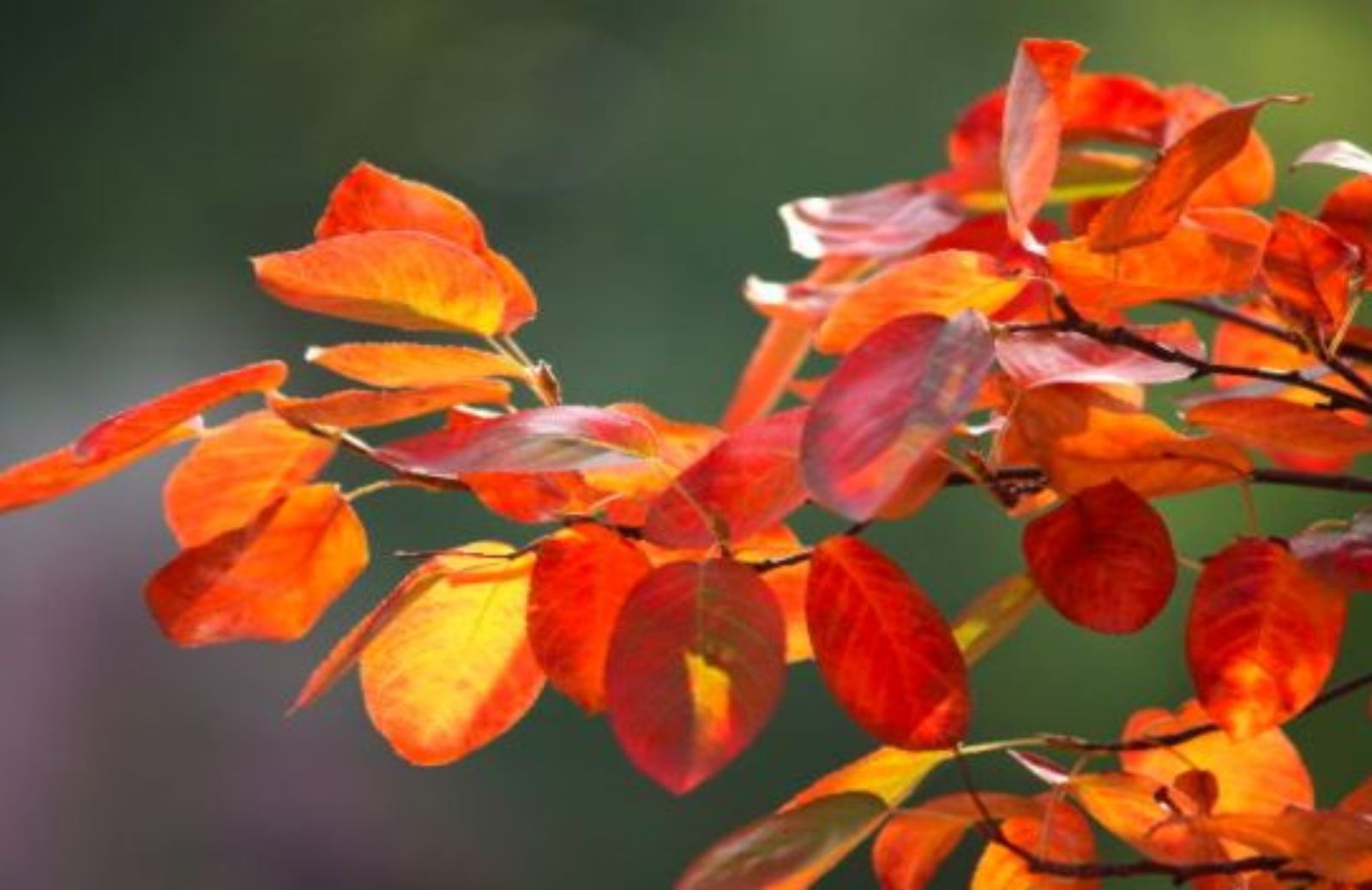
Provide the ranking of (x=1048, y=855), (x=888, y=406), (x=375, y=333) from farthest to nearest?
(x=375, y=333)
(x=1048, y=855)
(x=888, y=406)

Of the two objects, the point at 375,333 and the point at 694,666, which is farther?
the point at 375,333

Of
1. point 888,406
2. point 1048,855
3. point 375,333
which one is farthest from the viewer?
point 375,333

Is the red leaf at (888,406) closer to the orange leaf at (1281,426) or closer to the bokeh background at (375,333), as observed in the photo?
the orange leaf at (1281,426)

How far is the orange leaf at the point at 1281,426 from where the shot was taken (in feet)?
1.22

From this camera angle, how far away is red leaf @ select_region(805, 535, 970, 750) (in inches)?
13.6

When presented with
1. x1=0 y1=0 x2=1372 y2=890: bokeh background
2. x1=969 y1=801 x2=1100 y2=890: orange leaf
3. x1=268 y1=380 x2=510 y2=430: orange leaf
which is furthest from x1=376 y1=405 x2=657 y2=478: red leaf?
x1=0 y1=0 x2=1372 y2=890: bokeh background

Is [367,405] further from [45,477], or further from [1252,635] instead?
[1252,635]

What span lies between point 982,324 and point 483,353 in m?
0.09

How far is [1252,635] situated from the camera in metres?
0.37

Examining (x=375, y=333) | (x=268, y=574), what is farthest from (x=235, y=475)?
(x=375, y=333)

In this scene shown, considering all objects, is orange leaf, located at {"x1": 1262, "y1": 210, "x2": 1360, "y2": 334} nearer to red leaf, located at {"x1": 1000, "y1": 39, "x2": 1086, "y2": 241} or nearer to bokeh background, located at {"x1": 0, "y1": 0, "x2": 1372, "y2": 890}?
red leaf, located at {"x1": 1000, "y1": 39, "x2": 1086, "y2": 241}

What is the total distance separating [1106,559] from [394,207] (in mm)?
147

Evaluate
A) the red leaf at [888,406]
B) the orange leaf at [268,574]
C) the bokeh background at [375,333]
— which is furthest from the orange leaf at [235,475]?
the bokeh background at [375,333]

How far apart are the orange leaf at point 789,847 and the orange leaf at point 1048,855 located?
0.06m
